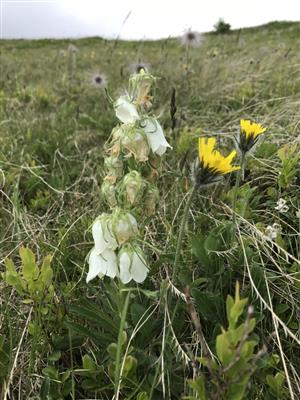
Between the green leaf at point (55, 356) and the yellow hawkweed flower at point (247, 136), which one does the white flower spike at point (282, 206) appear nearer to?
the yellow hawkweed flower at point (247, 136)

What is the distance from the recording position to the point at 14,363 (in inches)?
58.5

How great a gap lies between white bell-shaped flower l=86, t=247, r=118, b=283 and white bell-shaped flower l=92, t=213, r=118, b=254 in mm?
29

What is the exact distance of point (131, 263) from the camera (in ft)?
4.44

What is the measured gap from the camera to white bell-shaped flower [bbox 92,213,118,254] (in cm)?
133

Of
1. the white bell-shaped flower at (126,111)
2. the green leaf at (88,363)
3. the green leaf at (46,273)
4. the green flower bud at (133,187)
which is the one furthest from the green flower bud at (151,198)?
the green leaf at (88,363)

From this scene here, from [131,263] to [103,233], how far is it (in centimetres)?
11

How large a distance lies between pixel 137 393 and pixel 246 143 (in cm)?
86

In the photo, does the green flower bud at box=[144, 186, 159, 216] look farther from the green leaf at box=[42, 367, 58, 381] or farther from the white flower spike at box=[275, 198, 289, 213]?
the white flower spike at box=[275, 198, 289, 213]

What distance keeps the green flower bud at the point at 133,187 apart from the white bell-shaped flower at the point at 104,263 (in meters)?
0.17

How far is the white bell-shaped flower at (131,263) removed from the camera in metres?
1.36

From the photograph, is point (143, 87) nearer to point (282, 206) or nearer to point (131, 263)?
point (131, 263)

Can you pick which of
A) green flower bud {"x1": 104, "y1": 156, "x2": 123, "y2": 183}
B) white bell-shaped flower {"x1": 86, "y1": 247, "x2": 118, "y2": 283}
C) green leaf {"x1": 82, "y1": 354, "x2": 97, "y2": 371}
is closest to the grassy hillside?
green leaf {"x1": 82, "y1": 354, "x2": 97, "y2": 371}

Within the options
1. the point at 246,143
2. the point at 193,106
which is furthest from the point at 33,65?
the point at 246,143

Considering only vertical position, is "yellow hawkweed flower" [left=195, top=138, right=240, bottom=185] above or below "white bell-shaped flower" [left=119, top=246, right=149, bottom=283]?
above
